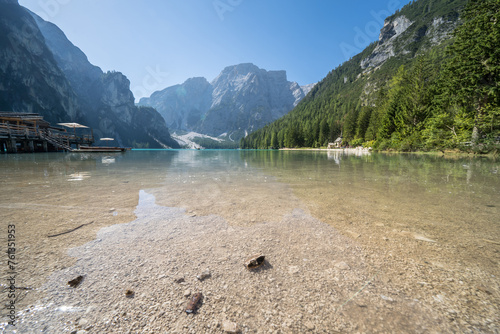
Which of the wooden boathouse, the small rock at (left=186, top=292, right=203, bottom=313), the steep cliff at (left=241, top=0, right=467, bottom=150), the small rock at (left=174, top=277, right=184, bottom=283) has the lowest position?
the small rock at (left=174, top=277, right=184, bottom=283)

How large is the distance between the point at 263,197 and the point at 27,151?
47865 millimetres

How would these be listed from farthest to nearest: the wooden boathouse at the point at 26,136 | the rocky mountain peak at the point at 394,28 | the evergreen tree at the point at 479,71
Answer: the rocky mountain peak at the point at 394,28, the wooden boathouse at the point at 26,136, the evergreen tree at the point at 479,71

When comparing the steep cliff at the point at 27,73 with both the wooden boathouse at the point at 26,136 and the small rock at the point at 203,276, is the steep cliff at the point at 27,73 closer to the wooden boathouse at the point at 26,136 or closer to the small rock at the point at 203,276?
the wooden boathouse at the point at 26,136

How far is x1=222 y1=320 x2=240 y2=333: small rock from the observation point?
1476mm

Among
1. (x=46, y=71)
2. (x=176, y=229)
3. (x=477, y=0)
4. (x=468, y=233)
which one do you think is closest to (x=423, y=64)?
(x=477, y=0)

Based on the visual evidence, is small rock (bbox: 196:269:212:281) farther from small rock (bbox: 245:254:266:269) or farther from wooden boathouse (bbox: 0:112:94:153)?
wooden boathouse (bbox: 0:112:94:153)

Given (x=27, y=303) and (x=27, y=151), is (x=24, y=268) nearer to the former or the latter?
(x=27, y=303)

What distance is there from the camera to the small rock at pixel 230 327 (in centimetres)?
148

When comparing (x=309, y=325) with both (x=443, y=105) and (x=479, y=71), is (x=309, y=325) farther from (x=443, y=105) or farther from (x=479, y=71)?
(x=443, y=105)

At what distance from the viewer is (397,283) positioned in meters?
2.02

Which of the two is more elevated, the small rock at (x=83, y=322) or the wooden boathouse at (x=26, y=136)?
the wooden boathouse at (x=26, y=136)

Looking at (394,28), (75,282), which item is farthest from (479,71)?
(394,28)

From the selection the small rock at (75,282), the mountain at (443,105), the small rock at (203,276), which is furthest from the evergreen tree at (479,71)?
the small rock at (75,282)

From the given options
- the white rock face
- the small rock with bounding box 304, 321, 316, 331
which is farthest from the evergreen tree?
the white rock face
